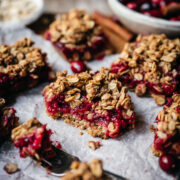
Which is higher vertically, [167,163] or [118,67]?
[118,67]

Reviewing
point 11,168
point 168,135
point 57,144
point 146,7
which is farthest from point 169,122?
point 146,7

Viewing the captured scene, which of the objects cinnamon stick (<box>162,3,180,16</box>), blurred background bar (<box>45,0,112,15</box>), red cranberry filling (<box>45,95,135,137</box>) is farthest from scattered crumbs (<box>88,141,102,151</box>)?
blurred background bar (<box>45,0,112,15</box>)

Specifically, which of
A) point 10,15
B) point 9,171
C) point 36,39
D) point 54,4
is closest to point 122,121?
point 9,171

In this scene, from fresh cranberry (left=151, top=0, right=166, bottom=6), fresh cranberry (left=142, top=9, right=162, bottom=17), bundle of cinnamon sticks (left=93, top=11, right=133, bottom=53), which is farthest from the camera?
bundle of cinnamon sticks (left=93, top=11, right=133, bottom=53)

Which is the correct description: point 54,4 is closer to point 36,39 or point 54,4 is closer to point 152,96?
point 36,39

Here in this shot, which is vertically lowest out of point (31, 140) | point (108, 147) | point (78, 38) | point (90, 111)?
point (108, 147)

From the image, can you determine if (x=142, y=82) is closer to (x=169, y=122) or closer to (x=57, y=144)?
(x=169, y=122)

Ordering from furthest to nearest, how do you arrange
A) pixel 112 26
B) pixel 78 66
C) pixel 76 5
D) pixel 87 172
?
pixel 76 5, pixel 112 26, pixel 78 66, pixel 87 172

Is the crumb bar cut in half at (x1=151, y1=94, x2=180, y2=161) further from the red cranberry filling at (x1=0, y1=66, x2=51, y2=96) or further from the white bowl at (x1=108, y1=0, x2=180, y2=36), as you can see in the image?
the red cranberry filling at (x1=0, y1=66, x2=51, y2=96)
